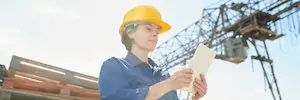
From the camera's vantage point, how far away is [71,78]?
553cm

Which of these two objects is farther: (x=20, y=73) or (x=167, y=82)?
(x=20, y=73)

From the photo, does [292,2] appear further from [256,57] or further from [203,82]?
[203,82]

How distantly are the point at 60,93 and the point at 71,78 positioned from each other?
Result: 0.38 m

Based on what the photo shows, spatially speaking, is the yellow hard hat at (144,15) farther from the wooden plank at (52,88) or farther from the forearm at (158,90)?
the wooden plank at (52,88)

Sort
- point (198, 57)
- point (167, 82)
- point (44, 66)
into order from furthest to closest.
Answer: point (44, 66) → point (198, 57) → point (167, 82)

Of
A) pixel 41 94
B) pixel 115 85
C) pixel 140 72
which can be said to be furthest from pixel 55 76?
pixel 115 85

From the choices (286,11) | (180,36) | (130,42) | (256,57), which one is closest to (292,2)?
(286,11)

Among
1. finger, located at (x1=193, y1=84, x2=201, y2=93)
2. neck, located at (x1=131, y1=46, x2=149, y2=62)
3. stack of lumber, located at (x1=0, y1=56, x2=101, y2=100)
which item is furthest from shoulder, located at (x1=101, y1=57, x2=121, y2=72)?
stack of lumber, located at (x1=0, y1=56, x2=101, y2=100)

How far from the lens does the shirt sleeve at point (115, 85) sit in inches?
63.4

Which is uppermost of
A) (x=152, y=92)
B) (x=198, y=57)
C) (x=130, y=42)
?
(x=130, y=42)

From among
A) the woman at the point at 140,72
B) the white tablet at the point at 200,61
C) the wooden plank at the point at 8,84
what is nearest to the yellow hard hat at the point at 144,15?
the woman at the point at 140,72

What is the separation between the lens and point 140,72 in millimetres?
1924

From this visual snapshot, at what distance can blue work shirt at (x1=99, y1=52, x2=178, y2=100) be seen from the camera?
64.4 inches

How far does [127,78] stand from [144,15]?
1.57 ft
